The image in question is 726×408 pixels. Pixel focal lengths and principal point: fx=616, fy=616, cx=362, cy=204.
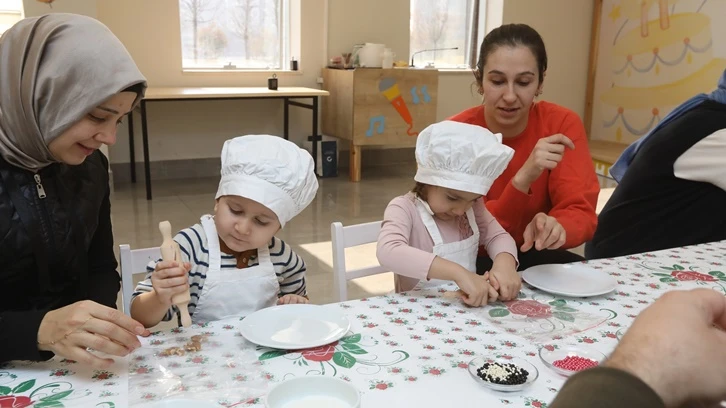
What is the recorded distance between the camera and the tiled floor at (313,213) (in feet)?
11.0

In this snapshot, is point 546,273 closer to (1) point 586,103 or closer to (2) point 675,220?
(2) point 675,220

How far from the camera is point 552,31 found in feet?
23.6

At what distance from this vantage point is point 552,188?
209cm

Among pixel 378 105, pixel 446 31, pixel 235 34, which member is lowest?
pixel 378 105

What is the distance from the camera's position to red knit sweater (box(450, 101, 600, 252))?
1956 millimetres

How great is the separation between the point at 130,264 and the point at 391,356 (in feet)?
2.36

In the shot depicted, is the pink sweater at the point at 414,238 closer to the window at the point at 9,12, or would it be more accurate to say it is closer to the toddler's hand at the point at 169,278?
the toddler's hand at the point at 169,278

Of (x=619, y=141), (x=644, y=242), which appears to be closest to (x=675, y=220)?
(x=644, y=242)

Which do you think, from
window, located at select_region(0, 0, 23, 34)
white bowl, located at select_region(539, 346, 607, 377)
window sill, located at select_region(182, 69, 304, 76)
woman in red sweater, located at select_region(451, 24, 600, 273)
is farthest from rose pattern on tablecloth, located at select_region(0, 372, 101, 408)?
window sill, located at select_region(182, 69, 304, 76)

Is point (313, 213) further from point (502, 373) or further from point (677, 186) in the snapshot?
point (502, 373)

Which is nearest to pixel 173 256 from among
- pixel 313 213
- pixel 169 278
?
pixel 169 278

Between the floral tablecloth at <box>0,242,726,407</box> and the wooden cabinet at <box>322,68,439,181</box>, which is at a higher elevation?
the wooden cabinet at <box>322,68,439,181</box>

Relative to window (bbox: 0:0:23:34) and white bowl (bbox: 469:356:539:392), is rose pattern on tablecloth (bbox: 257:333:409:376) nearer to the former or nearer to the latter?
white bowl (bbox: 469:356:539:392)

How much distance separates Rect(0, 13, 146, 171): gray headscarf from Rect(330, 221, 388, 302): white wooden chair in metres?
0.68
